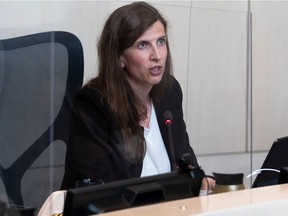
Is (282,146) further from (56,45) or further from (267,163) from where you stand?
(56,45)

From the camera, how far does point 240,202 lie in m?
1.03

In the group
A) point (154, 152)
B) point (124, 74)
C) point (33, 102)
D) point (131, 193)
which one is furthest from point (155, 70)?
point (131, 193)

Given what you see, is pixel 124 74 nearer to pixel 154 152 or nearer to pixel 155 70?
pixel 155 70

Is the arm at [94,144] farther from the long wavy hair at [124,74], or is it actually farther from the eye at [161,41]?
the eye at [161,41]

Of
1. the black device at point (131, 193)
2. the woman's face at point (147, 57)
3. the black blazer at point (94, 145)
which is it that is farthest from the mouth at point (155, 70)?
the black device at point (131, 193)

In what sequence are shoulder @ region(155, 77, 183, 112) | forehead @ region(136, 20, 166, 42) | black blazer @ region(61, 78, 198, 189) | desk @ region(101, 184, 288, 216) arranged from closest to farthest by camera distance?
desk @ region(101, 184, 288, 216) → black blazer @ region(61, 78, 198, 189) → forehead @ region(136, 20, 166, 42) → shoulder @ region(155, 77, 183, 112)

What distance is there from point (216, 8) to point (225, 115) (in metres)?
0.69

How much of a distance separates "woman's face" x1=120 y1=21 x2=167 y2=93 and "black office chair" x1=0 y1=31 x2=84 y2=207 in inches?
9.0

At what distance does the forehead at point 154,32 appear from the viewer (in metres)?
Result: 2.12

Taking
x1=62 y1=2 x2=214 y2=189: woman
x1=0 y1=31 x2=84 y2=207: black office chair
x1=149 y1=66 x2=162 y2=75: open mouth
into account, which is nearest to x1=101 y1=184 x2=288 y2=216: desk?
x1=62 y1=2 x2=214 y2=189: woman

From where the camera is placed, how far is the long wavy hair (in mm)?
2053

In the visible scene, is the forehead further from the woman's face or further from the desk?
the desk

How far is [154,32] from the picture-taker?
2.14m

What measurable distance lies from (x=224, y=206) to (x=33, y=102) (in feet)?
4.90
